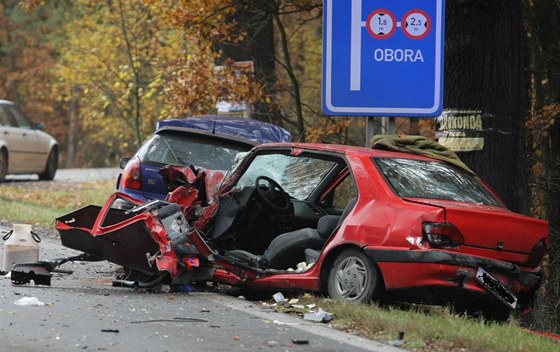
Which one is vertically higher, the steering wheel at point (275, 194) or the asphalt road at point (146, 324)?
the steering wheel at point (275, 194)

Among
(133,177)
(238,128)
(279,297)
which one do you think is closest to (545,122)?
(238,128)

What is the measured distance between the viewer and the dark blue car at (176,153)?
14094 millimetres

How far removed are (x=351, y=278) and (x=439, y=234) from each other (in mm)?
844

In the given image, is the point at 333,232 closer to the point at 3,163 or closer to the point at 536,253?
the point at 536,253

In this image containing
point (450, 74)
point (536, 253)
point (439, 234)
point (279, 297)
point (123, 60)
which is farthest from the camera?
point (123, 60)

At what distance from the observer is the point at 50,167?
2991 cm

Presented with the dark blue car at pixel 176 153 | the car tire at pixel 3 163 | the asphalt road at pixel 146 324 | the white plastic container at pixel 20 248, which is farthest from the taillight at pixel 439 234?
the car tire at pixel 3 163

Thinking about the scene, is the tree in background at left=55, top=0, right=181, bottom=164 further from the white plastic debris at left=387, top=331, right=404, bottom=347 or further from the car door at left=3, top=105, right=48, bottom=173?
the white plastic debris at left=387, top=331, right=404, bottom=347

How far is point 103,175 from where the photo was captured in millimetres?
36406

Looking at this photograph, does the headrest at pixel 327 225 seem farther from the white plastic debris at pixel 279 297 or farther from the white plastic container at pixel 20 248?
the white plastic container at pixel 20 248

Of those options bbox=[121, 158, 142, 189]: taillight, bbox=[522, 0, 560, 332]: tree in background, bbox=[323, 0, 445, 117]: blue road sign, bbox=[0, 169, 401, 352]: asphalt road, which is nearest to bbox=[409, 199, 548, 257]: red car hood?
bbox=[0, 169, 401, 352]: asphalt road

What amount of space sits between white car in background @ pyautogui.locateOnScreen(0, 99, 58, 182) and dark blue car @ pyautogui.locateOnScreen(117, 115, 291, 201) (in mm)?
12736

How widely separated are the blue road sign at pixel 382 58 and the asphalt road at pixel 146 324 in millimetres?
2506

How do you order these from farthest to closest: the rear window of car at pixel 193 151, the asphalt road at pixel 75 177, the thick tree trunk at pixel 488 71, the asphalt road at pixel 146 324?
the asphalt road at pixel 75 177 → the rear window of car at pixel 193 151 → the thick tree trunk at pixel 488 71 → the asphalt road at pixel 146 324
